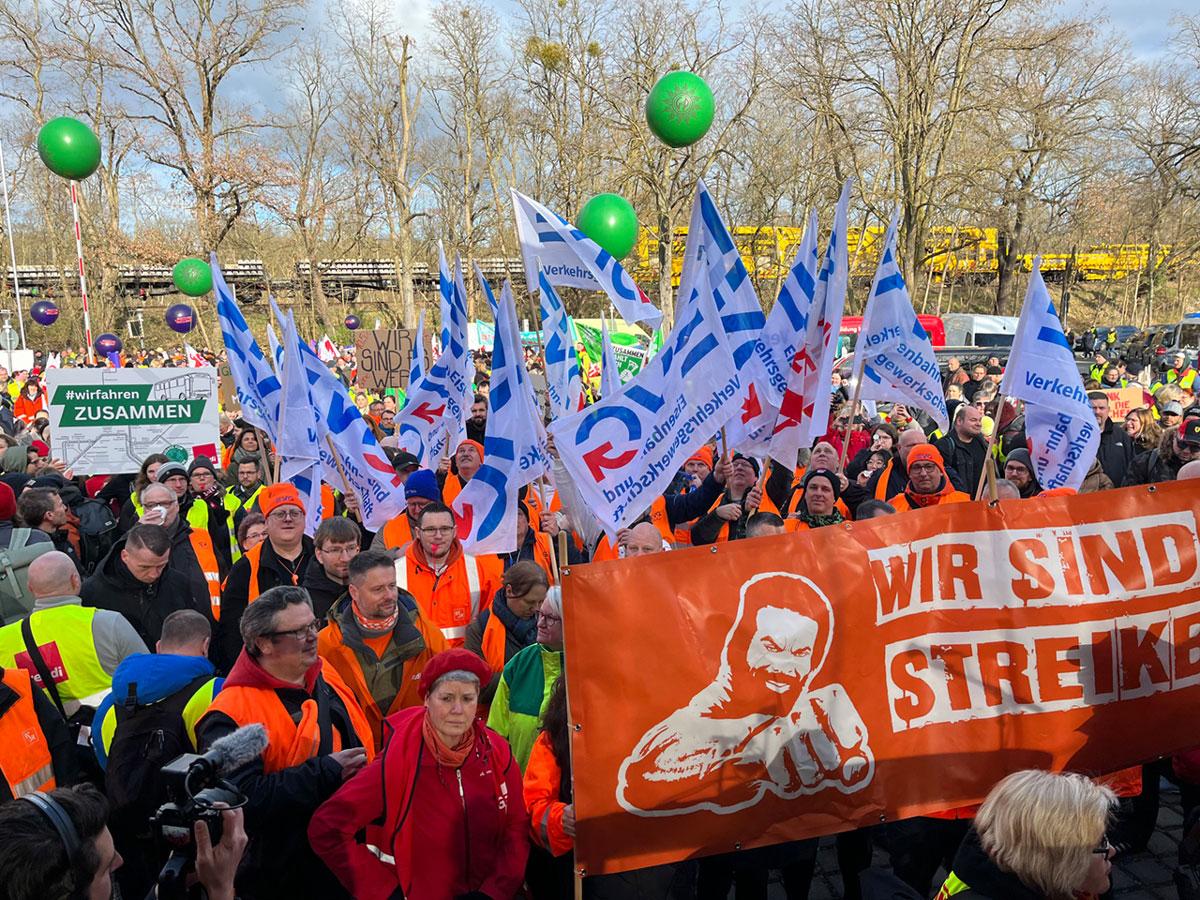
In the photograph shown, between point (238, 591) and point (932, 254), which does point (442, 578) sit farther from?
point (932, 254)

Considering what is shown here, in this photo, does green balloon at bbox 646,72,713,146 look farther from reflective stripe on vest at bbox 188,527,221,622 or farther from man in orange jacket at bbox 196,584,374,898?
man in orange jacket at bbox 196,584,374,898

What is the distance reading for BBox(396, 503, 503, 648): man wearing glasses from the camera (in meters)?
4.91

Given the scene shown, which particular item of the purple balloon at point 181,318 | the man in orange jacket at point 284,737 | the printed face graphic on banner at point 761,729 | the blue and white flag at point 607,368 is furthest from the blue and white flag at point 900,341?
the purple balloon at point 181,318

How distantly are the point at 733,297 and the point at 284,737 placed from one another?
3349 millimetres

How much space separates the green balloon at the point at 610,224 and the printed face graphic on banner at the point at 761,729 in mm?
8913

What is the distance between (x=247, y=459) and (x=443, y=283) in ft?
7.85

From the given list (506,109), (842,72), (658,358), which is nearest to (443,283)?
(658,358)

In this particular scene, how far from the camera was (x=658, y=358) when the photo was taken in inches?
180

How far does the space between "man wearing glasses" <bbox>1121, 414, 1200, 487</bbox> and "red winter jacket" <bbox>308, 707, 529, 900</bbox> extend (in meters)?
5.06

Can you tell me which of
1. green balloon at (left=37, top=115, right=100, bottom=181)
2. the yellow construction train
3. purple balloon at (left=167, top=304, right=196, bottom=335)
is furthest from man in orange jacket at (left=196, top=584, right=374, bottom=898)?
purple balloon at (left=167, top=304, right=196, bottom=335)

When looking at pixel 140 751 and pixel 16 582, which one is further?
pixel 16 582

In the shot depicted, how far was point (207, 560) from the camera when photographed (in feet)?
20.1

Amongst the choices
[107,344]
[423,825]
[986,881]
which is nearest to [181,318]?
[107,344]

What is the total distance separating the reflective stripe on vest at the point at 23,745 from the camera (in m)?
3.11
